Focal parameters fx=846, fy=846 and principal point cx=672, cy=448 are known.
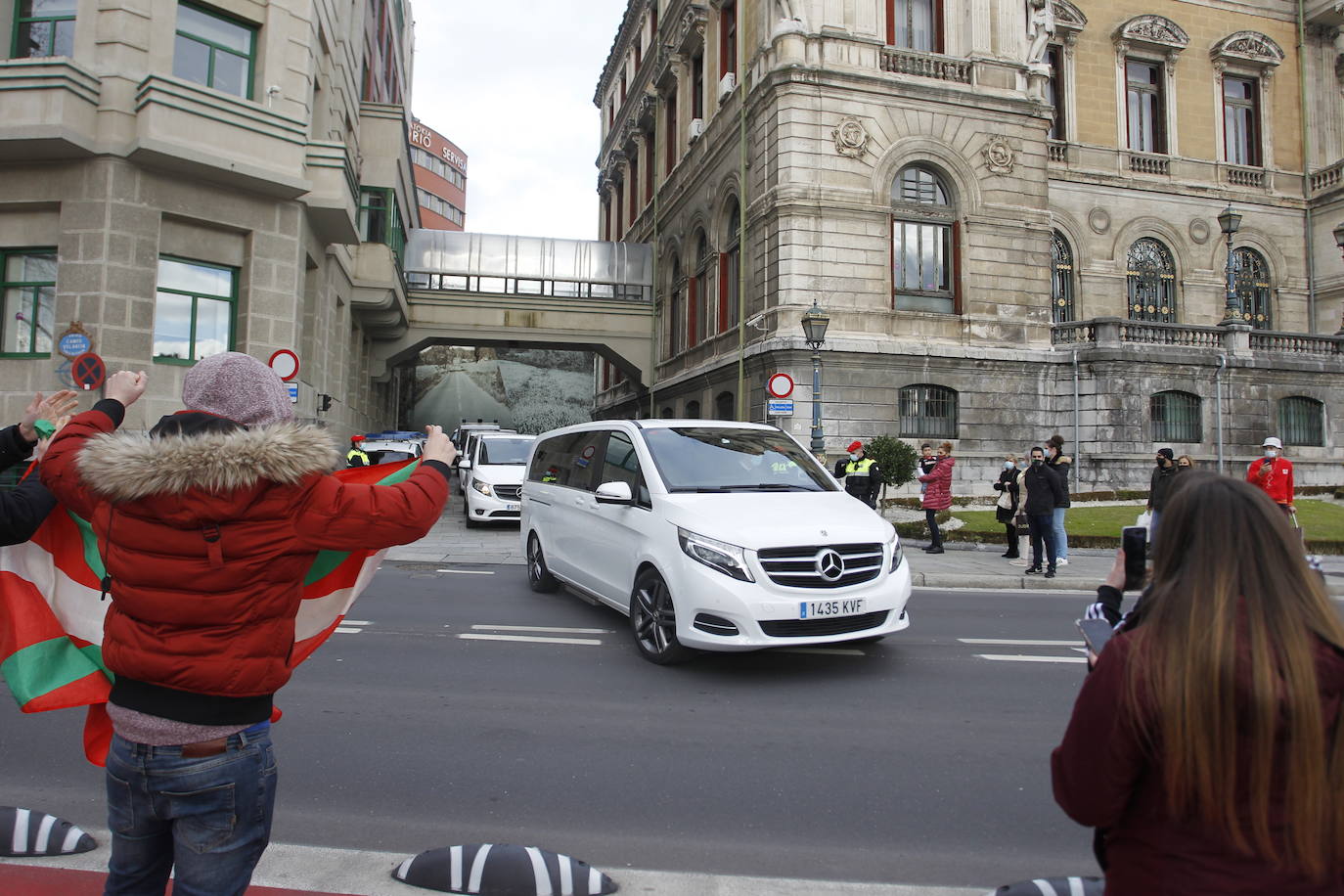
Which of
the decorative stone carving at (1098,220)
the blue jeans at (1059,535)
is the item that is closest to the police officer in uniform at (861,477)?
the blue jeans at (1059,535)

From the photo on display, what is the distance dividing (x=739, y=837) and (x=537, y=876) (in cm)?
91

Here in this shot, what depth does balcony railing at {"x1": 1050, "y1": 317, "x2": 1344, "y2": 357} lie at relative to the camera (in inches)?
915

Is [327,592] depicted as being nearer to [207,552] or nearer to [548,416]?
[207,552]

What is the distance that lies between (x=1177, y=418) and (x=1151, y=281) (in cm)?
779

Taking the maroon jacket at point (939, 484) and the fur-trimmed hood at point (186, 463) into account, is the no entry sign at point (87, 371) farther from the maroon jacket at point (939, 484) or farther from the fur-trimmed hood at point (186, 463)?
the maroon jacket at point (939, 484)

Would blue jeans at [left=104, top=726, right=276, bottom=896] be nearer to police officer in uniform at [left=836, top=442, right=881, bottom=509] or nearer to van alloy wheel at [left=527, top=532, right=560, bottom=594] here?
van alloy wheel at [left=527, top=532, right=560, bottom=594]

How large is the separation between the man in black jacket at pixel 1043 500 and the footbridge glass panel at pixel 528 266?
83.1 feet

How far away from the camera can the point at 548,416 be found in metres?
66.6

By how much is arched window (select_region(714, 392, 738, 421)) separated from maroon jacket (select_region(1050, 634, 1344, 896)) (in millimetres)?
23891

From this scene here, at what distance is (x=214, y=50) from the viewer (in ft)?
53.7

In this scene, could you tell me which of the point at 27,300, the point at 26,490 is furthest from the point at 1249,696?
the point at 27,300

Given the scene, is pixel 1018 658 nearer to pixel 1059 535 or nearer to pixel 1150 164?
pixel 1059 535

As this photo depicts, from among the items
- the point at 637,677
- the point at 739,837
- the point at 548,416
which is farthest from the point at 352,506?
the point at 548,416

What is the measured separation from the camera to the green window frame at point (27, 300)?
15383 millimetres
